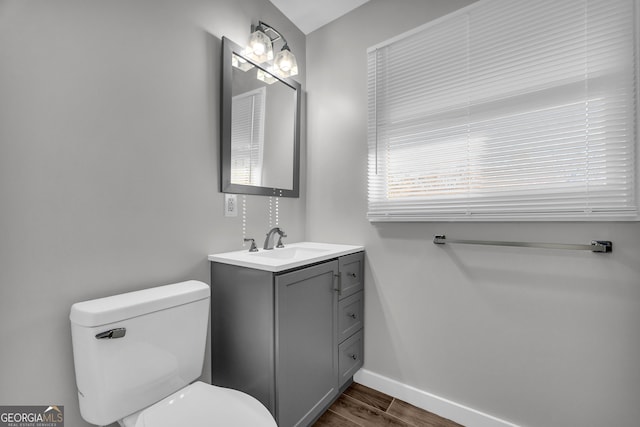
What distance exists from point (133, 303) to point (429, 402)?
162 centimetres

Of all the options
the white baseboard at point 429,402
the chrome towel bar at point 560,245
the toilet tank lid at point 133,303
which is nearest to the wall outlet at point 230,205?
the toilet tank lid at point 133,303

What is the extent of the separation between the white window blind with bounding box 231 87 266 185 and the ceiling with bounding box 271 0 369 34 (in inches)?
26.0

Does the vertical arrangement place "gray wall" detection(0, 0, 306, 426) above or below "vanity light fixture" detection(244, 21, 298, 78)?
below

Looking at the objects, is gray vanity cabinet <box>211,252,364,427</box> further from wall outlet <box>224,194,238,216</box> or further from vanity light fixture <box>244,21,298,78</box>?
vanity light fixture <box>244,21,298,78</box>

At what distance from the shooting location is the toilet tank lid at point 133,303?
932 millimetres

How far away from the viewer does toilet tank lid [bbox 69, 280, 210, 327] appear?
36.7 inches

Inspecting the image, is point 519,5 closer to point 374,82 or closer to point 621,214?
point 374,82

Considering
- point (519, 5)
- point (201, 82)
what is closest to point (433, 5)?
point (519, 5)

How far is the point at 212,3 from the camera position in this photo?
152 cm

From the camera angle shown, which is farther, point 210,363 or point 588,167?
point 210,363

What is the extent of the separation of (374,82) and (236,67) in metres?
0.86

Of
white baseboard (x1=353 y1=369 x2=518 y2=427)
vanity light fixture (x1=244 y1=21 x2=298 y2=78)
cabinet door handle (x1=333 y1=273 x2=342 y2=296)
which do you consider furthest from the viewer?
vanity light fixture (x1=244 y1=21 x2=298 y2=78)

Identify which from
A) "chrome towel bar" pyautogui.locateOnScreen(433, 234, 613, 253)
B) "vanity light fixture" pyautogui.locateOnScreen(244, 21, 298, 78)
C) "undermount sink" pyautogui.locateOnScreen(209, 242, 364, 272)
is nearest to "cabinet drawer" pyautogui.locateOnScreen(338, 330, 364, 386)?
"undermount sink" pyautogui.locateOnScreen(209, 242, 364, 272)

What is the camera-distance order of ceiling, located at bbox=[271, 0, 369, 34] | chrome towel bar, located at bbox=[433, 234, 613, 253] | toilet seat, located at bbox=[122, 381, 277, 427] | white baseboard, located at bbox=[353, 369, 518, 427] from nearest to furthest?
toilet seat, located at bbox=[122, 381, 277, 427] → chrome towel bar, located at bbox=[433, 234, 613, 253] → white baseboard, located at bbox=[353, 369, 518, 427] → ceiling, located at bbox=[271, 0, 369, 34]
